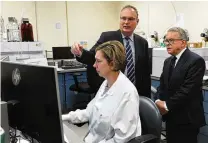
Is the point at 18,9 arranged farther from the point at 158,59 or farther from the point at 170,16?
the point at 158,59

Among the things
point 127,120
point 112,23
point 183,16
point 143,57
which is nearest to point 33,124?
point 127,120

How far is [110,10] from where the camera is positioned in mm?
5262

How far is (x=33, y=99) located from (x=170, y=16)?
3.38m

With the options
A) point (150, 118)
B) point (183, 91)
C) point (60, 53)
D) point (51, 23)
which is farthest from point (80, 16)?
point (150, 118)

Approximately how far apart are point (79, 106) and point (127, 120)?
316 centimetres

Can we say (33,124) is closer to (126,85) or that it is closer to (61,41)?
(126,85)

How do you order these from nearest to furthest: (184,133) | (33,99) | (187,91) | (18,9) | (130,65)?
(33,99) → (187,91) → (184,133) → (130,65) → (18,9)

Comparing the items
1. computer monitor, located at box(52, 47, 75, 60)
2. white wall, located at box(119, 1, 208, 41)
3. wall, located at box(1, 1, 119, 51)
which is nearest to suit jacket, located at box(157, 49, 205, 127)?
white wall, located at box(119, 1, 208, 41)

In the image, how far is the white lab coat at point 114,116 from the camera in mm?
1270

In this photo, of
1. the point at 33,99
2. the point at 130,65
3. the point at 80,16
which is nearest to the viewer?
the point at 33,99

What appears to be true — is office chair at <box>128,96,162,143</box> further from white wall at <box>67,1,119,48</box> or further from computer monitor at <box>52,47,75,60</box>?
white wall at <box>67,1,119,48</box>

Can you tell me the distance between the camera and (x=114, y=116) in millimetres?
1289

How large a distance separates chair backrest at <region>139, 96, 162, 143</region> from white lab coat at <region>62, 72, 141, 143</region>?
0.11 m

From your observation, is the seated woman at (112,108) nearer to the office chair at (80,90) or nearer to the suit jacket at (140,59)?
the suit jacket at (140,59)
